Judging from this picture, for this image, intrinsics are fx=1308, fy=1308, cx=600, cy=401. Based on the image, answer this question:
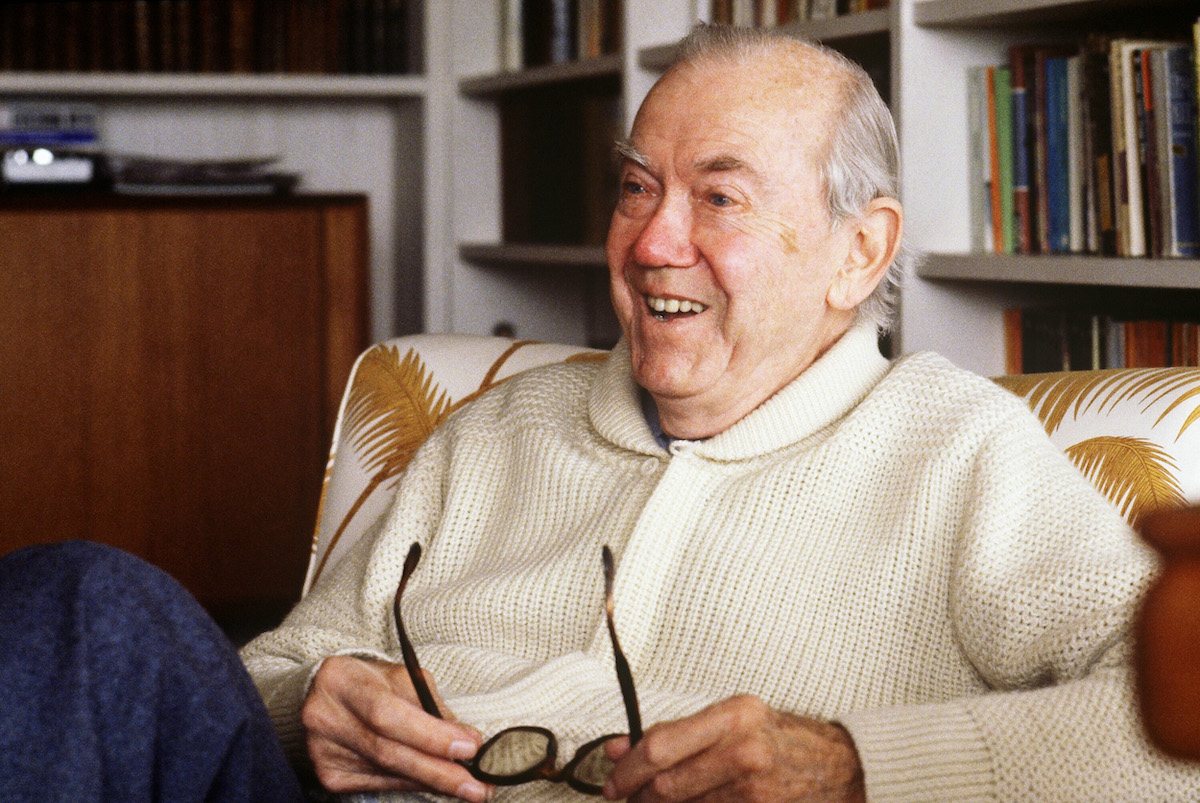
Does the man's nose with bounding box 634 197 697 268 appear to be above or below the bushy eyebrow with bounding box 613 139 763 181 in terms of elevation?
below

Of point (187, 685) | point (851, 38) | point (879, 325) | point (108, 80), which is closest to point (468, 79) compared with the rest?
point (108, 80)

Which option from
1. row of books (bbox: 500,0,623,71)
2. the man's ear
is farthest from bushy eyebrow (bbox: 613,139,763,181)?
row of books (bbox: 500,0,623,71)

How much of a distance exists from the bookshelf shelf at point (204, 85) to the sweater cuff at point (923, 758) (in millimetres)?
2199

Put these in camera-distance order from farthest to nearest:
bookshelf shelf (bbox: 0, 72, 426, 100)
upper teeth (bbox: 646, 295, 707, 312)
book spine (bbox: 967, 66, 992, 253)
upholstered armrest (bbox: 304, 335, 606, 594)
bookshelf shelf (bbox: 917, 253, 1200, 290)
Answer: bookshelf shelf (bbox: 0, 72, 426, 100) < book spine (bbox: 967, 66, 992, 253) < upholstered armrest (bbox: 304, 335, 606, 594) < bookshelf shelf (bbox: 917, 253, 1200, 290) < upper teeth (bbox: 646, 295, 707, 312)

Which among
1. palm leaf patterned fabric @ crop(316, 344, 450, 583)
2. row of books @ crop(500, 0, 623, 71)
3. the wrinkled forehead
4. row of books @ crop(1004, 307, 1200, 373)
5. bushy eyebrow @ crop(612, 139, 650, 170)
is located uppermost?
row of books @ crop(500, 0, 623, 71)

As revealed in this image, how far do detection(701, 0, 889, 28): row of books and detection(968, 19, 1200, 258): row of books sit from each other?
267 millimetres

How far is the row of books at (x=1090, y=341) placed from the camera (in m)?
1.52

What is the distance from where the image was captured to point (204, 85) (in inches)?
106

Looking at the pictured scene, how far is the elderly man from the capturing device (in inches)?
33.8

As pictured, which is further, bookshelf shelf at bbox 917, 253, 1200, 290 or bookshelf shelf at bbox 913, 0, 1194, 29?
bookshelf shelf at bbox 913, 0, 1194, 29

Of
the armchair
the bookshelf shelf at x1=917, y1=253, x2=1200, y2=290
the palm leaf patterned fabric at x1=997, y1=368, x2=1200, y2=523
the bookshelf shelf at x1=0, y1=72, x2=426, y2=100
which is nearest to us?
the armchair

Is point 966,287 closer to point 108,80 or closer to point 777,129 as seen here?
point 777,129

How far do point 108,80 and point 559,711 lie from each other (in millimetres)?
2104

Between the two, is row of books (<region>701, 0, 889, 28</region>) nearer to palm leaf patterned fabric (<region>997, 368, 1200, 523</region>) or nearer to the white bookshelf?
the white bookshelf
